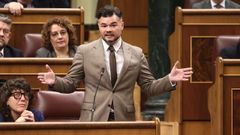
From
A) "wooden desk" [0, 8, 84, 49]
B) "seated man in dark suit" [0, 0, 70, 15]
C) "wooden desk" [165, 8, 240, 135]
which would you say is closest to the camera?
"wooden desk" [165, 8, 240, 135]

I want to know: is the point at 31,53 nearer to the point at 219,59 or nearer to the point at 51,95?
the point at 51,95

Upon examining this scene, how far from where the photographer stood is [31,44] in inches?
121

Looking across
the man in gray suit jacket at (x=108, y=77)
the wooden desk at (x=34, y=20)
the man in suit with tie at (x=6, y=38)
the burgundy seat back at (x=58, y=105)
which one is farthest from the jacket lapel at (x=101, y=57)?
the wooden desk at (x=34, y=20)

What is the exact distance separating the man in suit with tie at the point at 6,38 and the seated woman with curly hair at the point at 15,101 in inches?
20.9

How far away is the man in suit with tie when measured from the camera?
2.99 m

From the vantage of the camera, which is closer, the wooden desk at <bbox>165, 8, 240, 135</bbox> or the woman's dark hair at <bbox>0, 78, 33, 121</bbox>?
the woman's dark hair at <bbox>0, 78, 33, 121</bbox>

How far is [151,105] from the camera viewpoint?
11.1 feet

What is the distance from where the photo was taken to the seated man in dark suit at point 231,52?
9.78 feet

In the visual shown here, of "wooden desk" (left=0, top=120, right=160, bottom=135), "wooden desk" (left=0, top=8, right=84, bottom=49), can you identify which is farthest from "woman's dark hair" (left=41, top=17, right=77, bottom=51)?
"wooden desk" (left=0, top=120, right=160, bottom=135)

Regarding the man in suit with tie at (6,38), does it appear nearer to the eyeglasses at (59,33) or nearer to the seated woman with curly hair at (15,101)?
the eyeglasses at (59,33)

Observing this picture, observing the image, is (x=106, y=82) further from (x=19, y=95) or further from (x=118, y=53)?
(x=19, y=95)

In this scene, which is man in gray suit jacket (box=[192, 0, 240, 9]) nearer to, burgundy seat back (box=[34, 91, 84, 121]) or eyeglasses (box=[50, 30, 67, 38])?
eyeglasses (box=[50, 30, 67, 38])

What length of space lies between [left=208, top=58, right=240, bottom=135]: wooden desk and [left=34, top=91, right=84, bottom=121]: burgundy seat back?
0.45m

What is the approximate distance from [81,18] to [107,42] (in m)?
0.71
